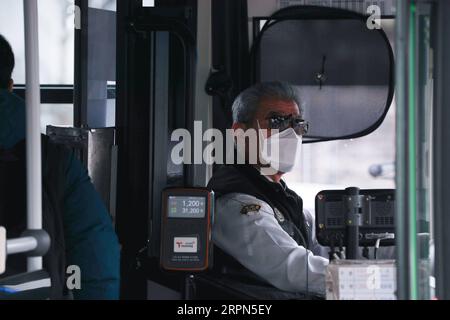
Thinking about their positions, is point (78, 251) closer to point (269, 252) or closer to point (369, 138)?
point (269, 252)

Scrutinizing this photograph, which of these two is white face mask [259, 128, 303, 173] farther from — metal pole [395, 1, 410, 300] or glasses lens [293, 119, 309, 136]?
metal pole [395, 1, 410, 300]

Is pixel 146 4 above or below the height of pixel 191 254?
above

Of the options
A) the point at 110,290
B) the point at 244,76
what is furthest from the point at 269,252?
the point at 244,76

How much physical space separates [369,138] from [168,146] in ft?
2.83

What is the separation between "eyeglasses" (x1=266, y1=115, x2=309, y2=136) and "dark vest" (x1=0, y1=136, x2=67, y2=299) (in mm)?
1208

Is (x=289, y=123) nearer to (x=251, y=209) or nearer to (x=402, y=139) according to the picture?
(x=251, y=209)

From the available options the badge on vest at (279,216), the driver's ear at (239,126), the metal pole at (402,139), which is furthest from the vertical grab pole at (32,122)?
the driver's ear at (239,126)

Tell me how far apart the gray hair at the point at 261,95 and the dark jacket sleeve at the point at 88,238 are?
3.22 ft

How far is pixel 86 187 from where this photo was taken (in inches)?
119

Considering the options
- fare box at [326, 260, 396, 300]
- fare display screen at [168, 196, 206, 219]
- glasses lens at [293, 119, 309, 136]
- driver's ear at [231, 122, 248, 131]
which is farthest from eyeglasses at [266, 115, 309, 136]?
fare box at [326, 260, 396, 300]

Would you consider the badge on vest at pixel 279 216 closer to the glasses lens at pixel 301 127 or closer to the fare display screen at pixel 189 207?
the glasses lens at pixel 301 127

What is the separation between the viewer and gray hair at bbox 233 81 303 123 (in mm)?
3857

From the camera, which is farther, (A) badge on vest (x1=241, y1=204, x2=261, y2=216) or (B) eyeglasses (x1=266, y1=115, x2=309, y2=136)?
(B) eyeglasses (x1=266, y1=115, x2=309, y2=136)
